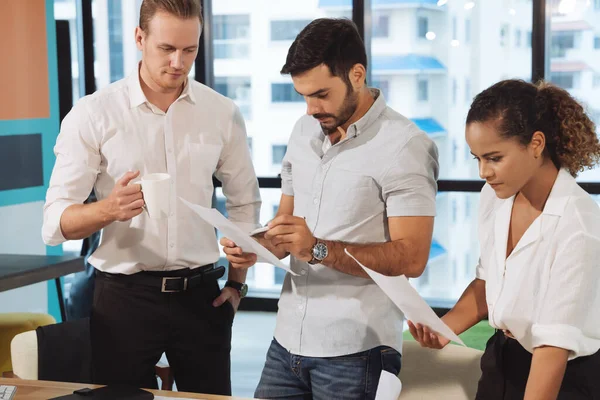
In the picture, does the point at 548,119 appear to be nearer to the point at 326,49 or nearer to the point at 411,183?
the point at 411,183

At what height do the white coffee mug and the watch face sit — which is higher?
the white coffee mug

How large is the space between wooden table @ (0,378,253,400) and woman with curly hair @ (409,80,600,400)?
65cm

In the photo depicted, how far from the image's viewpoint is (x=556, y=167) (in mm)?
1729

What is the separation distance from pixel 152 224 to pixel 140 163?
0.18m

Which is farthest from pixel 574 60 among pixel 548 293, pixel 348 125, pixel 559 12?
pixel 548 293

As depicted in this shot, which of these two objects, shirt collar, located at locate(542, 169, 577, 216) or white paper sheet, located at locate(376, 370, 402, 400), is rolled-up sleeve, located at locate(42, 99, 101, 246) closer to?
white paper sheet, located at locate(376, 370, 402, 400)

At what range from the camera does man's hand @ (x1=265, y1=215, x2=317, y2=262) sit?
Answer: 192 cm

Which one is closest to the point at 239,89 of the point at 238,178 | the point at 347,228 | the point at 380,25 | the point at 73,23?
the point at 380,25

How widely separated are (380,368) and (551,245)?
0.57 meters

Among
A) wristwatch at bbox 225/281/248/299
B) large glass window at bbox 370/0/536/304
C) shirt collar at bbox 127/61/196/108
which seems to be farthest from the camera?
large glass window at bbox 370/0/536/304

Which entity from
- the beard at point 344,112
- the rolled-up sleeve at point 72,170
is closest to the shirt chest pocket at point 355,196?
the beard at point 344,112

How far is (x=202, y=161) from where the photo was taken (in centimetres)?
245

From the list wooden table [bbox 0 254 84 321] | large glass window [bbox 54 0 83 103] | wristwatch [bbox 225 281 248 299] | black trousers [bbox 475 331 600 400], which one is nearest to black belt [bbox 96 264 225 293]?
wristwatch [bbox 225 281 248 299]

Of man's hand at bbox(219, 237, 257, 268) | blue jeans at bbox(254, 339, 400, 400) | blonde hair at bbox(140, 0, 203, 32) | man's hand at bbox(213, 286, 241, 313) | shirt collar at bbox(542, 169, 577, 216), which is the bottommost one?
blue jeans at bbox(254, 339, 400, 400)
